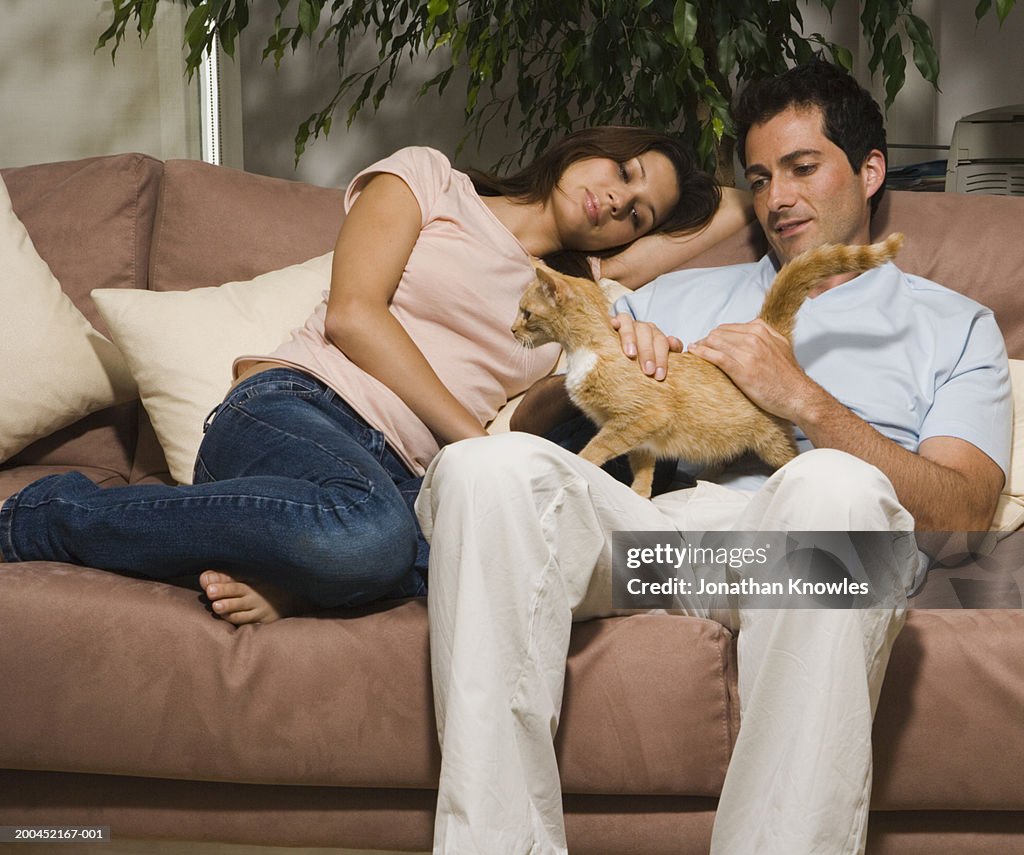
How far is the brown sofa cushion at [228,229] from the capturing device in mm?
1871

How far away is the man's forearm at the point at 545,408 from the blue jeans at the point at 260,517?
0.68 ft

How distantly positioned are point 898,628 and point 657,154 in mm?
938

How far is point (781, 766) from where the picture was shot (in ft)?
3.28

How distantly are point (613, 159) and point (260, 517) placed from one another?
0.87 meters

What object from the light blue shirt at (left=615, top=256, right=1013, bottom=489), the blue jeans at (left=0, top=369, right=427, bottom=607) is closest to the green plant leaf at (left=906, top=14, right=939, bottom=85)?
the light blue shirt at (left=615, top=256, right=1013, bottom=489)

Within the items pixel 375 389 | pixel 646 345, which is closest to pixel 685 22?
pixel 646 345

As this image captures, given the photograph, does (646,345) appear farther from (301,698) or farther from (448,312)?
(301,698)

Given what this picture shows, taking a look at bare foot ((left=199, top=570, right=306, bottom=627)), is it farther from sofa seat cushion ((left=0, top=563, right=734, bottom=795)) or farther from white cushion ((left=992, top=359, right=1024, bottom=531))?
white cushion ((left=992, top=359, right=1024, bottom=531))

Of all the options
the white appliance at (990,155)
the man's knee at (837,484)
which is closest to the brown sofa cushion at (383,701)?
the man's knee at (837,484)

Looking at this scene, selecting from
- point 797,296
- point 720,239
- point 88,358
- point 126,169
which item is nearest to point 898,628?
point 797,296

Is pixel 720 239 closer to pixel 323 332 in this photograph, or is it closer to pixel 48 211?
pixel 323 332

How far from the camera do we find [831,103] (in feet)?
5.35

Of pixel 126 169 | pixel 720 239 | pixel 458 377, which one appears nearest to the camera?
pixel 458 377

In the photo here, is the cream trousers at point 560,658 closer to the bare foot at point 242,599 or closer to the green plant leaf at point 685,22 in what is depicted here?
the bare foot at point 242,599
